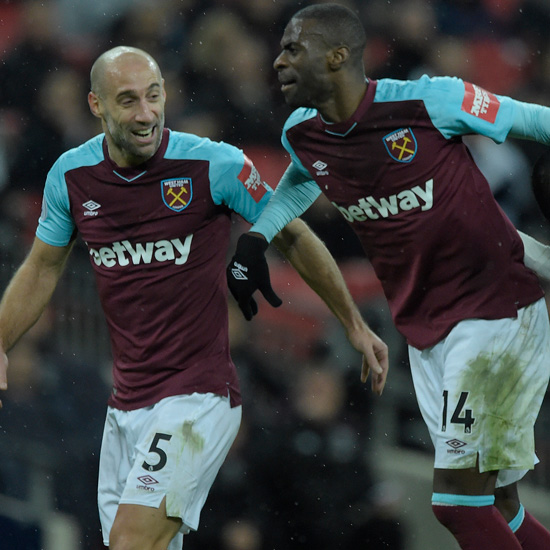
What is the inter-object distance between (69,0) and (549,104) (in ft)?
8.87

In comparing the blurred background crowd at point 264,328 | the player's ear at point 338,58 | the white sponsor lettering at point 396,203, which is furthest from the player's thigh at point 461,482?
the blurred background crowd at point 264,328

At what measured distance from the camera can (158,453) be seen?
3344mm

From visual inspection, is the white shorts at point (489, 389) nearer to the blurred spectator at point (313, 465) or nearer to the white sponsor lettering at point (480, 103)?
the white sponsor lettering at point (480, 103)

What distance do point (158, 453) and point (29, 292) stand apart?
0.73m

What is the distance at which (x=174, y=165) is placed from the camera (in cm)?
352

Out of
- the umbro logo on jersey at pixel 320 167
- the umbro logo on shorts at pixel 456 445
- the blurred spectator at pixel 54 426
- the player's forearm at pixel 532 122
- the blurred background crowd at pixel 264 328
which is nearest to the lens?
the player's forearm at pixel 532 122

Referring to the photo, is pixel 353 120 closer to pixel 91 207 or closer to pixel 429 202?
pixel 429 202

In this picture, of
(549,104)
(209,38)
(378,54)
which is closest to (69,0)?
(209,38)

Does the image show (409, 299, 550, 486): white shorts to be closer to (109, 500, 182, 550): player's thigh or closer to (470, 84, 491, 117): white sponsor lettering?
(470, 84, 491, 117): white sponsor lettering

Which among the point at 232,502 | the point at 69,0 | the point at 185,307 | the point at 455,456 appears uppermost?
the point at 69,0

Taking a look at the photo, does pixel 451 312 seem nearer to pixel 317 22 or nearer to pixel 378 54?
pixel 317 22

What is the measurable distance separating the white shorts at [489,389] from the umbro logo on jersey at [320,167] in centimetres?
62

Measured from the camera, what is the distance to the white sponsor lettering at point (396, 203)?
330cm

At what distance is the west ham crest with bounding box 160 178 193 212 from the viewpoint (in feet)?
11.5
